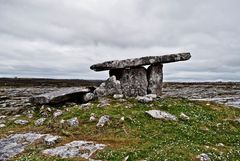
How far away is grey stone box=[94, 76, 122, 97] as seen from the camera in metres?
38.2

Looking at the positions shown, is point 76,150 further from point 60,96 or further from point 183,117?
point 60,96

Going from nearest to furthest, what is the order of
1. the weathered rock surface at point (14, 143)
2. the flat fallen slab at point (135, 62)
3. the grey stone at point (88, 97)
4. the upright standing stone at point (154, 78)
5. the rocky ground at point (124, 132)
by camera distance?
the rocky ground at point (124, 132)
the weathered rock surface at point (14, 143)
the grey stone at point (88, 97)
the flat fallen slab at point (135, 62)
the upright standing stone at point (154, 78)

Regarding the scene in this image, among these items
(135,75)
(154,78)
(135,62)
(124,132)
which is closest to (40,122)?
(124,132)

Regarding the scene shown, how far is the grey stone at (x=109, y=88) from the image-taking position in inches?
1502

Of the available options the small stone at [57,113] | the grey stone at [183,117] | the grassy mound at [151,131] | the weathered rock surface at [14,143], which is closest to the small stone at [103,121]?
the grassy mound at [151,131]

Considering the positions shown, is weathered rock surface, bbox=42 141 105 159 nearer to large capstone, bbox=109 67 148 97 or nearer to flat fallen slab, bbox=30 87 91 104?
flat fallen slab, bbox=30 87 91 104

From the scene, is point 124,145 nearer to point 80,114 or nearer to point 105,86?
point 80,114

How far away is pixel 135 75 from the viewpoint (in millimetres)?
40062

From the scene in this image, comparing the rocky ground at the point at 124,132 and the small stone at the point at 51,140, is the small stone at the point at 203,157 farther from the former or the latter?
the small stone at the point at 51,140

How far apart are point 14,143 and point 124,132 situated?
24.1ft

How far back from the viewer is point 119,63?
39094mm

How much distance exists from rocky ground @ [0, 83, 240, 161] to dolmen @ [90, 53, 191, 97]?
307cm

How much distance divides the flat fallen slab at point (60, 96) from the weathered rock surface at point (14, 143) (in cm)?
854

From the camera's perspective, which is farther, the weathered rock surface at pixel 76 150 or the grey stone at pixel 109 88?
the grey stone at pixel 109 88
